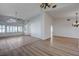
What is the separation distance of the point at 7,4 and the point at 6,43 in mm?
961

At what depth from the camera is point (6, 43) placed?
200 cm

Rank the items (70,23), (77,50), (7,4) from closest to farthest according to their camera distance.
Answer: (7,4) → (77,50) → (70,23)

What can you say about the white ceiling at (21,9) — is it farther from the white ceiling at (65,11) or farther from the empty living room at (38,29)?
the white ceiling at (65,11)

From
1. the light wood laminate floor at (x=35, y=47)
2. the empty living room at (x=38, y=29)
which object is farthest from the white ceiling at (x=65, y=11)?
the light wood laminate floor at (x=35, y=47)

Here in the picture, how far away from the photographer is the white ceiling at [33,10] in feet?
6.38

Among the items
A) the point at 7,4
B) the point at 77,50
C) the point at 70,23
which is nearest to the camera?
the point at 7,4

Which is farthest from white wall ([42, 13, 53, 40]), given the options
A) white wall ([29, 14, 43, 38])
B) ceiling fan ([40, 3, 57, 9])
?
ceiling fan ([40, 3, 57, 9])

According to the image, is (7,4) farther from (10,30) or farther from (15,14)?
(10,30)

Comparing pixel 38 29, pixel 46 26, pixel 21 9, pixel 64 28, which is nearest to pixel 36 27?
pixel 38 29

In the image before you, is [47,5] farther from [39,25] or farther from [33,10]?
[39,25]

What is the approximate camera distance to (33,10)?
208 cm

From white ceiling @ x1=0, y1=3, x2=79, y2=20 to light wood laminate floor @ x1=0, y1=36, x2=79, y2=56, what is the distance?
0.63 metres

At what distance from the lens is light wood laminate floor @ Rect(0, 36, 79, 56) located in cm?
199

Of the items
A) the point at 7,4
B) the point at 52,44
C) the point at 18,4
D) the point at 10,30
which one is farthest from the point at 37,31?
the point at 7,4
